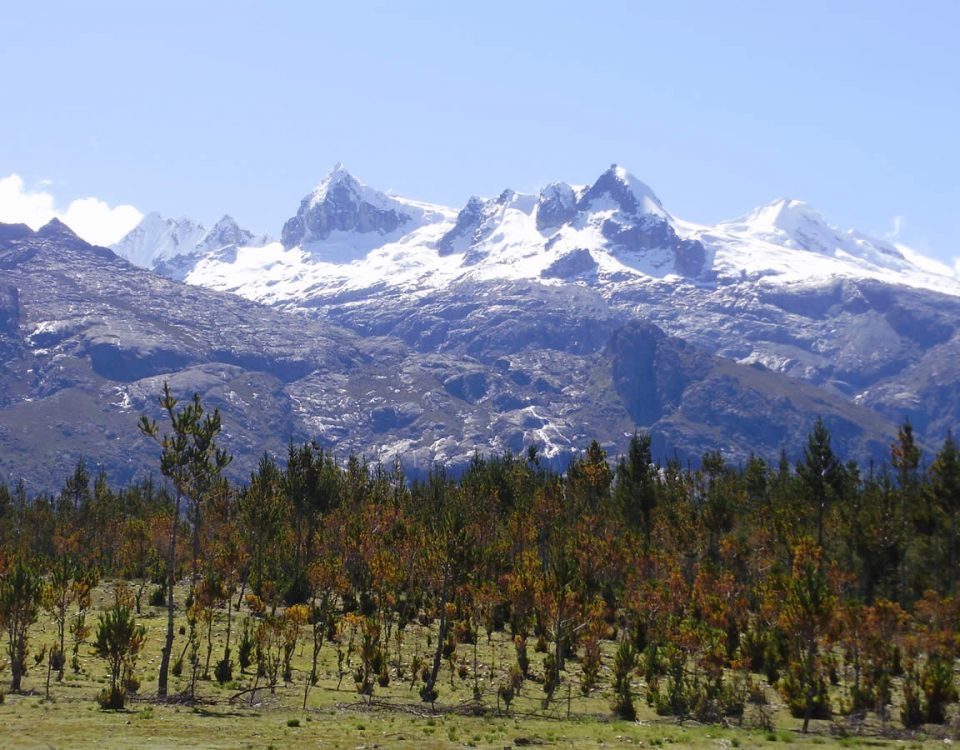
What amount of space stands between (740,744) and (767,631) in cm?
2377

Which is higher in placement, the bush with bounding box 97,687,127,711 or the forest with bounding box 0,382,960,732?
the forest with bounding box 0,382,960,732

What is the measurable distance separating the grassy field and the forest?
0.64 metres

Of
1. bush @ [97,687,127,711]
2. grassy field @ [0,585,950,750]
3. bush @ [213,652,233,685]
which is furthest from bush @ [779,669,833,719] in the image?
bush @ [97,687,127,711]

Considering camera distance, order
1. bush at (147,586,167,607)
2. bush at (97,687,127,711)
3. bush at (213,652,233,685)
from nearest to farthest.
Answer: bush at (97,687,127,711) → bush at (213,652,233,685) → bush at (147,586,167,607)

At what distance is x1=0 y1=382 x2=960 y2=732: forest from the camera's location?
53.8m

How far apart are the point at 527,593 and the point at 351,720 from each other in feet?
65.4

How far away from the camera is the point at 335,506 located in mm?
97188

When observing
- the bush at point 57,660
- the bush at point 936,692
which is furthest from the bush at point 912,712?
the bush at point 57,660

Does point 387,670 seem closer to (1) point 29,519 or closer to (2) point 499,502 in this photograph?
(2) point 499,502

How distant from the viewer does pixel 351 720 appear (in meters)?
47.5

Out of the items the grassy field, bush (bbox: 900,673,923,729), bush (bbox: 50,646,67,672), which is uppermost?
bush (bbox: 900,673,923,729)

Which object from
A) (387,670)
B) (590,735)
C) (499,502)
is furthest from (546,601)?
(499,502)

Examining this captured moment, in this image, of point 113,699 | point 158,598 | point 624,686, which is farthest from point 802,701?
point 158,598

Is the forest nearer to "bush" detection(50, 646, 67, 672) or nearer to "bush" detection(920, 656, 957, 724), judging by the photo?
"bush" detection(920, 656, 957, 724)
